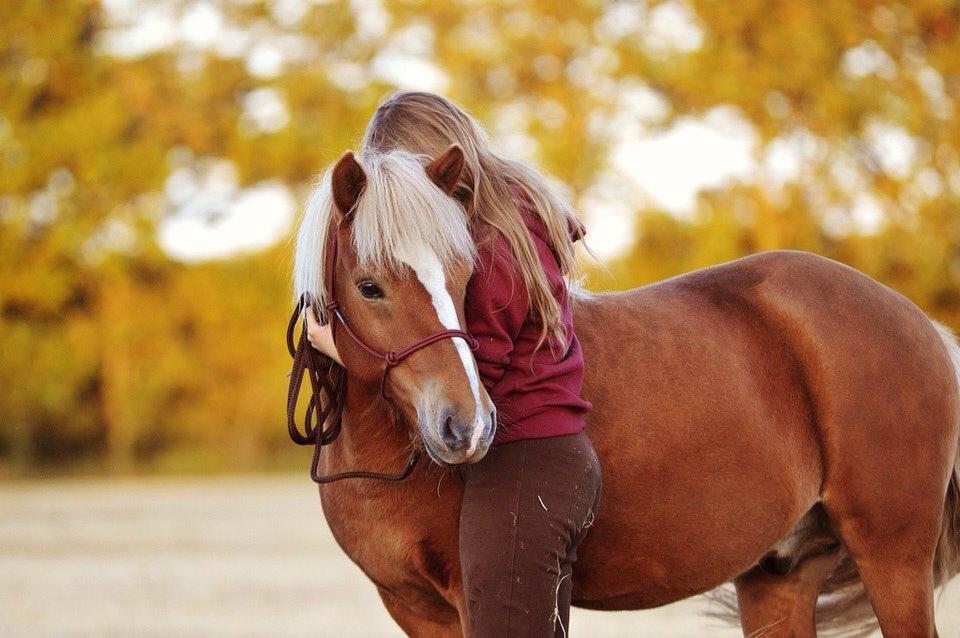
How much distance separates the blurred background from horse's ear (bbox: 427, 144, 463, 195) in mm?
14606

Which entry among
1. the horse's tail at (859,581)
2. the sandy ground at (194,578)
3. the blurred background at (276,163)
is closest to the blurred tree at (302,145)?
the blurred background at (276,163)

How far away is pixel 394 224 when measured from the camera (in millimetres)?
2742

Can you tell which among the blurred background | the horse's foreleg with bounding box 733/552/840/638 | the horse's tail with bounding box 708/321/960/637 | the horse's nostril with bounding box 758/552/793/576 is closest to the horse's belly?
the horse's nostril with bounding box 758/552/793/576

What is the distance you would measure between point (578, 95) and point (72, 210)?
11966 mm

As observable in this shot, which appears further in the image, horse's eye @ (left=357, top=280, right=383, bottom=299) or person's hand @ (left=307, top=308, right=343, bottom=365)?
person's hand @ (left=307, top=308, right=343, bottom=365)

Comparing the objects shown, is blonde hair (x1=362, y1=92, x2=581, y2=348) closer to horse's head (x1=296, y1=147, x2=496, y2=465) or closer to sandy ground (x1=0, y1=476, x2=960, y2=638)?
horse's head (x1=296, y1=147, x2=496, y2=465)

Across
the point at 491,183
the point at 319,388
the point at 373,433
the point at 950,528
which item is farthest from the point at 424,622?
the point at 950,528

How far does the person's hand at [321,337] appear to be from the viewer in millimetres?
2947

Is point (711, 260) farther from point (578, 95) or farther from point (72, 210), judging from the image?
point (72, 210)

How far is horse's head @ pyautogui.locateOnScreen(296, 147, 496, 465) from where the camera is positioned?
260 cm

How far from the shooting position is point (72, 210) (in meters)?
26.3

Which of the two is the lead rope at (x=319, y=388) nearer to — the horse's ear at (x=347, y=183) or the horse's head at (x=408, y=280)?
the horse's head at (x=408, y=280)

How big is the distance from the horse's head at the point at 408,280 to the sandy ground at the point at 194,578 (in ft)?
6.89

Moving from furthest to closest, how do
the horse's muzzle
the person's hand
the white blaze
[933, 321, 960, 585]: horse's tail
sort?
[933, 321, 960, 585]: horse's tail, the person's hand, the white blaze, the horse's muzzle
